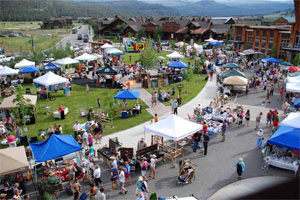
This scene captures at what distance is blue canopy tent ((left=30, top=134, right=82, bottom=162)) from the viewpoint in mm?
11203

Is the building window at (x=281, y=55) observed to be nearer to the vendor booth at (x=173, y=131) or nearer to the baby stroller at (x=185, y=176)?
the vendor booth at (x=173, y=131)

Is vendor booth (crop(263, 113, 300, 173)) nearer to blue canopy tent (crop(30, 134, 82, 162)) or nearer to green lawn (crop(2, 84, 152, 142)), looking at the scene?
green lawn (crop(2, 84, 152, 142))

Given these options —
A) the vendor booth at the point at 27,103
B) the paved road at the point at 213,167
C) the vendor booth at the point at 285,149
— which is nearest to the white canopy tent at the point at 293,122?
the vendor booth at the point at 285,149

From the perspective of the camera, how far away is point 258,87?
26875 millimetres

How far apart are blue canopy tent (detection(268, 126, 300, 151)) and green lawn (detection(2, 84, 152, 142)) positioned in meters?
8.79

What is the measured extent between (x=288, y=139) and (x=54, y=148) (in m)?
10.5

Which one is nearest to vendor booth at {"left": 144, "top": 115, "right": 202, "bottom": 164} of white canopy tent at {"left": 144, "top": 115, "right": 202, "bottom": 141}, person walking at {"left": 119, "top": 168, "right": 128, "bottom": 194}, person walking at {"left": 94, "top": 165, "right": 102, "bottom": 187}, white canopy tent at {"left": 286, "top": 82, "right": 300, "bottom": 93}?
white canopy tent at {"left": 144, "top": 115, "right": 202, "bottom": 141}

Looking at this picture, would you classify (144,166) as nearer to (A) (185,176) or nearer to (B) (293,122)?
(A) (185,176)

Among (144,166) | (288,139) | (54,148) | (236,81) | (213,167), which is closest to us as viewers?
(144,166)

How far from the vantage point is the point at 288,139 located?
12055mm

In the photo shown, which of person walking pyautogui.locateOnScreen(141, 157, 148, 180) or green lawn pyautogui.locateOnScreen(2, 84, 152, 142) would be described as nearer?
person walking pyautogui.locateOnScreen(141, 157, 148, 180)

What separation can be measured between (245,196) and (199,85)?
27274 millimetres

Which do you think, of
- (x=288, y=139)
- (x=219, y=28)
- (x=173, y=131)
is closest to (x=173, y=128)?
(x=173, y=131)

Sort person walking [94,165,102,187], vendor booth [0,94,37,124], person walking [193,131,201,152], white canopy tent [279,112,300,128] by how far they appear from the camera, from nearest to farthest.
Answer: person walking [94,165,102,187], white canopy tent [279,112,300,128], person walking [193,131,201,152], vendor booth [0,94,37,124]
